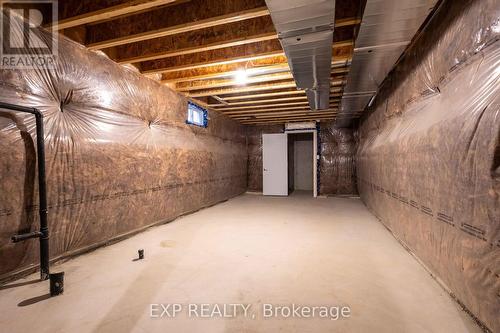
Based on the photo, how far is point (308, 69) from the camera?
102 inches

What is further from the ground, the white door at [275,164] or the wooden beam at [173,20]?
the wooden beam at [173,20]

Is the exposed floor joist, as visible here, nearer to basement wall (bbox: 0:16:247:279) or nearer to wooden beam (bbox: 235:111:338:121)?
basement wall (bbox: 0:16:247:279)

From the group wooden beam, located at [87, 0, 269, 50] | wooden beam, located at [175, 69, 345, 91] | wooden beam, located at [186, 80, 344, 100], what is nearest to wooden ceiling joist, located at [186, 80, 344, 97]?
wooden beam, located at [186, 80, 344, 100]

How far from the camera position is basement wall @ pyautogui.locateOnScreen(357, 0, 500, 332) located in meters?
1.20

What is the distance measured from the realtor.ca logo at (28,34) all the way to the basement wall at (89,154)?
55 mm

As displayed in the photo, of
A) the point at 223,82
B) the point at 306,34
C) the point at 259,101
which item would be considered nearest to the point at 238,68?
the point at 223,82

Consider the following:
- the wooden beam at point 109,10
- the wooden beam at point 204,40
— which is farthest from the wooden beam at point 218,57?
the wooden beam at point 109,10

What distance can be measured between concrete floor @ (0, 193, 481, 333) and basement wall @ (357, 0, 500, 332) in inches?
10.6

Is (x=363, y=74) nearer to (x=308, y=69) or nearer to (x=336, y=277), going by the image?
(x=308, y=69)

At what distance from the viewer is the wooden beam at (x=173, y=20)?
74.3 inches

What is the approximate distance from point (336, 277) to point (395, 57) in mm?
2124

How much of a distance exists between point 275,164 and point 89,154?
4853 millimetres

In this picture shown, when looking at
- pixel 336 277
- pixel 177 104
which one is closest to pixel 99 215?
pixel 177 104

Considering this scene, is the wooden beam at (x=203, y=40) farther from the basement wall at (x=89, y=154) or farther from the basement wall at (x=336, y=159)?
the basement wall at (x=336, y=159)
